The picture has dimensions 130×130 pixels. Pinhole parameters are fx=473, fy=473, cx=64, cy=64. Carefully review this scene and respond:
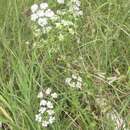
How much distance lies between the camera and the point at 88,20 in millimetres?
2531

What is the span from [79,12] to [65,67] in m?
0.35

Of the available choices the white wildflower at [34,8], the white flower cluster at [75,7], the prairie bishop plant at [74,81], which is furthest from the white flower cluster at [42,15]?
the prairie bishop plant at [74,81]

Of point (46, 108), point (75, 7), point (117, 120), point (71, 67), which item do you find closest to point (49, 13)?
point (75, 7)

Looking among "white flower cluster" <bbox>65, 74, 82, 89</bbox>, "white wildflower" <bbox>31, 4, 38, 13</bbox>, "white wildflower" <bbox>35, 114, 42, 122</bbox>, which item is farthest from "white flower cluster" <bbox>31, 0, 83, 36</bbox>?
"white wildflower" <bbox>35, 114, 42, 122</bbox>

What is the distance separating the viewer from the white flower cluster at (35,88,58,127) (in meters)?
2.15

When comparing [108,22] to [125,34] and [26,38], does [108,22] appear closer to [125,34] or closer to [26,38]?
[125,34]

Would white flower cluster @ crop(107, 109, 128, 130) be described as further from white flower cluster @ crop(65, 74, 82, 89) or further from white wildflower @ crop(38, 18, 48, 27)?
white wildflower @ crop(38, 18, 48, 27)

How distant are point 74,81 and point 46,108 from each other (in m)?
0.20

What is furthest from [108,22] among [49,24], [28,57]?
[28,57]

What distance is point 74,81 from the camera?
7.54ft

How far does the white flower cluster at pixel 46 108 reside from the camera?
2.15 metres

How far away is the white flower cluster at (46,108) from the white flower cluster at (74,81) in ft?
0.30

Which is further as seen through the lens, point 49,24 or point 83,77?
point 49,24

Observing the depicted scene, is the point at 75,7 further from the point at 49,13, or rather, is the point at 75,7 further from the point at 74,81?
the point at 74,81
